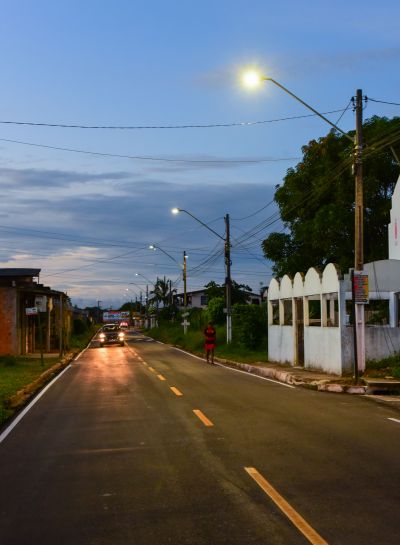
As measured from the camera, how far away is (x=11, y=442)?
1045 centimetres

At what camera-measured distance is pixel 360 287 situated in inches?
747

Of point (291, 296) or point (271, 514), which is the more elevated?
point (291, 296)

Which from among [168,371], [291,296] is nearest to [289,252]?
[291,296]

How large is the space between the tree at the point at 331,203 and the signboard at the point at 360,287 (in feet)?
49.7

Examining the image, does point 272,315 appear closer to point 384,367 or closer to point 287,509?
point 384,367

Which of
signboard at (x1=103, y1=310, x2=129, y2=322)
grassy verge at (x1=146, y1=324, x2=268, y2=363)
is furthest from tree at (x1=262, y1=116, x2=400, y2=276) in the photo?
signboard at (x1=103, y1=310, x2=129, y2=322)

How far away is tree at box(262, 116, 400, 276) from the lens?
34.9 metres

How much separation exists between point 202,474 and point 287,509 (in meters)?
1.72

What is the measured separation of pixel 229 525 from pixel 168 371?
66.3 feet

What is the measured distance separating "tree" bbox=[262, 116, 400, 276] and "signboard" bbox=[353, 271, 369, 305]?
1515 centimetres

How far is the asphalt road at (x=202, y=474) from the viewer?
5742 millimetres

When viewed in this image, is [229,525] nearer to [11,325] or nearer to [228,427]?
[228,427]

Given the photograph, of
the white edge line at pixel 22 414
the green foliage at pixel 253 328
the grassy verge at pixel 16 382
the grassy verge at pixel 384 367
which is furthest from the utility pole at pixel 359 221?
the green foliage at pixel 253 328

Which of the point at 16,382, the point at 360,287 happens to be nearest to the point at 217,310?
the point at 16,382
